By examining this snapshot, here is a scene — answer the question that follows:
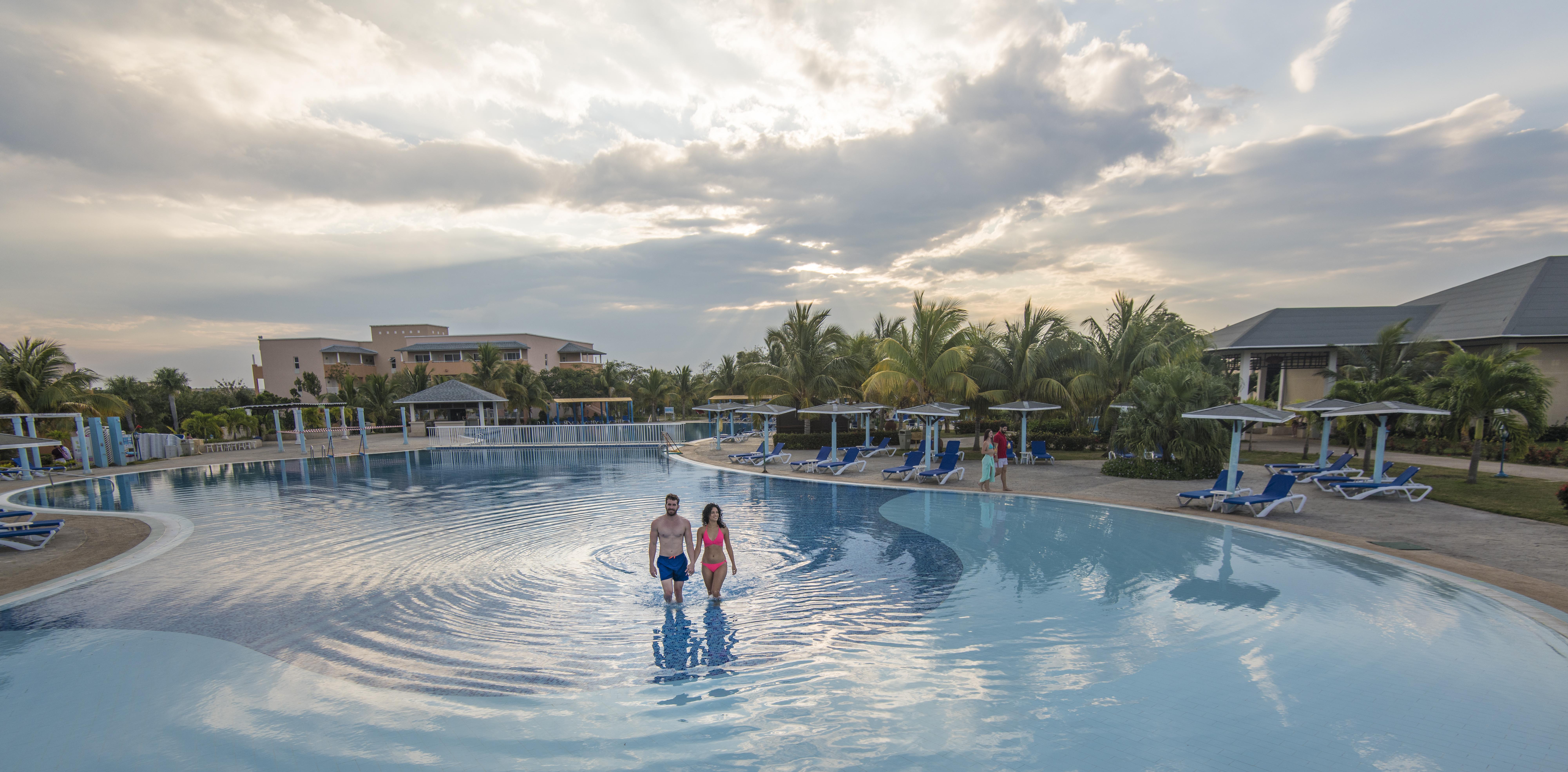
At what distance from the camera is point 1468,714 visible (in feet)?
13.9

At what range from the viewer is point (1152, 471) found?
48.3 feet

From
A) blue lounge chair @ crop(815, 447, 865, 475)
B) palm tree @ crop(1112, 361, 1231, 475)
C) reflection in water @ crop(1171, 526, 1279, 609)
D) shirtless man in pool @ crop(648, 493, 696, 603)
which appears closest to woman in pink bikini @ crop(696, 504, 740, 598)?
shirtless man in pool @ crop(648, 493, 696, 603)

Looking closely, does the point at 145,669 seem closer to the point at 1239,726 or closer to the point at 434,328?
the point at 1239,726

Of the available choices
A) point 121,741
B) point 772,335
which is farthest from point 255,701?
point 772,335

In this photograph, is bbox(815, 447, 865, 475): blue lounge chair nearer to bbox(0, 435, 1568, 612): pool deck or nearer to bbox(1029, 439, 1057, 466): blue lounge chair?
bbox(0, 435, 1568, 612): pool deck

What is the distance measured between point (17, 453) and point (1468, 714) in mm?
35060

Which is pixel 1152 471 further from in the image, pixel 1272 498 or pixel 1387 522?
pixel 1387 522

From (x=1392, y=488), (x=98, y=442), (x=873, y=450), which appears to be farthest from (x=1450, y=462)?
(x=98, y=442)

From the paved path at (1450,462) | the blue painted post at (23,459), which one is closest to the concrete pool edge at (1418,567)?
the paved path at (1450,462)

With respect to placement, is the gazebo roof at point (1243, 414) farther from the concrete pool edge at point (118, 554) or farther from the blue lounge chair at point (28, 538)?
the blue lounge chair at point (28, 538)

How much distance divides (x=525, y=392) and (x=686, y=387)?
450 inches

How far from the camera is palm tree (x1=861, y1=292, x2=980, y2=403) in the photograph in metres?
19.0

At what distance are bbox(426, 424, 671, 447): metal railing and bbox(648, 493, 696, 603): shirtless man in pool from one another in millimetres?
20107

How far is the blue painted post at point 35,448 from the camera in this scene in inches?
748
